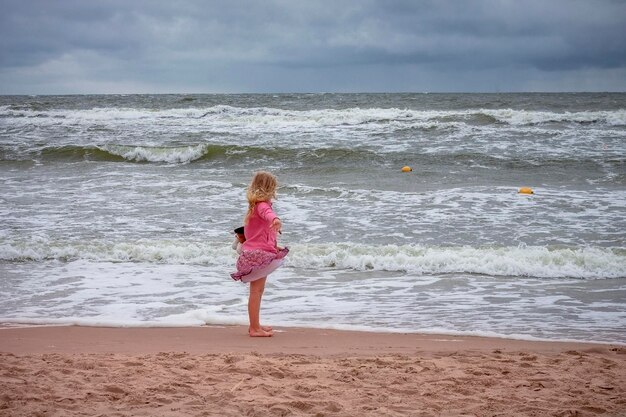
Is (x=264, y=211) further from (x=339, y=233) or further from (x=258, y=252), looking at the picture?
(x=339, y=233)

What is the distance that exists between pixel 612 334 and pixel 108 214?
31.4 feet

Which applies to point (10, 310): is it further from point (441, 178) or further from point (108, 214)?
point (441, 178)

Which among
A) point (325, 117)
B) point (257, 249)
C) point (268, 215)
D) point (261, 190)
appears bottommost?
point (257, 249)

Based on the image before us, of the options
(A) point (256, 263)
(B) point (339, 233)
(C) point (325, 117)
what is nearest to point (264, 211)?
(A) point (256, 263)

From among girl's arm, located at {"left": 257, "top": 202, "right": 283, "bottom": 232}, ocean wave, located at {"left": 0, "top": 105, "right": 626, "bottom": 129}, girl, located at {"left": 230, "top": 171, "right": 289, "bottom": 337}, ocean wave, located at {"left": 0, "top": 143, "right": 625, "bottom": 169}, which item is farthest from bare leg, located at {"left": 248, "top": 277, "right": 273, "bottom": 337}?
ocean wave, located at {"left": 0, "top": 105, "right": 626, "bottom": 129}

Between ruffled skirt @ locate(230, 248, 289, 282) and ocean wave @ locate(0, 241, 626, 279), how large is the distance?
11.1 feet

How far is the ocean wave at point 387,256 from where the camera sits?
9.65 m

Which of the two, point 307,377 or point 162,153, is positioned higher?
point 162,153

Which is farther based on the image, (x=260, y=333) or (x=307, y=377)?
(x=260, y=333)

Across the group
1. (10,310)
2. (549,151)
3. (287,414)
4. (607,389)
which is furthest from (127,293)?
(549,151)

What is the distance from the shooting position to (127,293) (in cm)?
855

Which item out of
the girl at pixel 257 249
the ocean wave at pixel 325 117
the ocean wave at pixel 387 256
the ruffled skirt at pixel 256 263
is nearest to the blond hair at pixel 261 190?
the girl at pixel 257 249

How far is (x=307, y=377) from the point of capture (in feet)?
16.0

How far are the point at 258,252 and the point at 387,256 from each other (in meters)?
3.86
